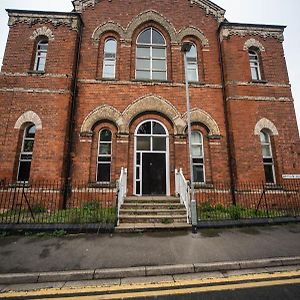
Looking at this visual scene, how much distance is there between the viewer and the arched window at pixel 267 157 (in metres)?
10.8

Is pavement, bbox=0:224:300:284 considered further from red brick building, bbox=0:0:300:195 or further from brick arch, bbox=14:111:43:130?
brick arch, bbox=14:111:43:130

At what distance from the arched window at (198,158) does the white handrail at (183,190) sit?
42.4 inches

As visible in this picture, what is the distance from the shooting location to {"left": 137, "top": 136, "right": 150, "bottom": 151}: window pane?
1095cm

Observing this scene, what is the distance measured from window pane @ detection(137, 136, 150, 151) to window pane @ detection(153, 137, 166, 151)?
37 cm

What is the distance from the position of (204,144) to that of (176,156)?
66.3 inches

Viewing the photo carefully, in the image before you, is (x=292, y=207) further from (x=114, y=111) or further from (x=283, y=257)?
(x=114, y=111)

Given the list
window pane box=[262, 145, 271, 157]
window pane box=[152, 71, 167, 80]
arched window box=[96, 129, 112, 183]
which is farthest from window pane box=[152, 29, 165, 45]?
window pane box=[262, 145, 271, 157]

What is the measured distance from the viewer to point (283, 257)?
4.93 m

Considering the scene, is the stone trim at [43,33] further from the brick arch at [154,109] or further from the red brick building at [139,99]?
the brick arch at [154,109]

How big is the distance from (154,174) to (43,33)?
9630 mm

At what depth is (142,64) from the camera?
39.7ft

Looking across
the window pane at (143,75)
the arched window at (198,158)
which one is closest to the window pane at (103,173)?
the arched window at (198,158)

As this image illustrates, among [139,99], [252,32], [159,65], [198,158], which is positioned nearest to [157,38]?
[159,65]

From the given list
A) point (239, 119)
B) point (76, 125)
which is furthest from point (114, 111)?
point (239, 119)
